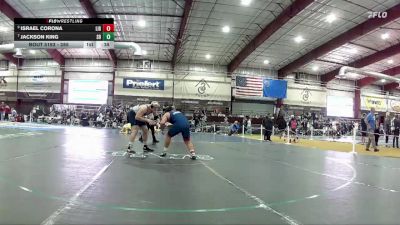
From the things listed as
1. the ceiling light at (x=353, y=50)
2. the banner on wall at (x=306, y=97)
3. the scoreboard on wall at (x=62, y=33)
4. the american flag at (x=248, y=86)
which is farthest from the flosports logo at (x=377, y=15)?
the banner on wall at (x=306, y=97)

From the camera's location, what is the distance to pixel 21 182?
16.1 feet

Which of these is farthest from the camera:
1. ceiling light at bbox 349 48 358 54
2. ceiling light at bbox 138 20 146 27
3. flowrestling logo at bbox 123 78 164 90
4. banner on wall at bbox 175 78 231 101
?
banner on wall at bbox 175 78 231 101

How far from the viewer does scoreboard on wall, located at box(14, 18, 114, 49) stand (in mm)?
14117

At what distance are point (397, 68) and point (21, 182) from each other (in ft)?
139

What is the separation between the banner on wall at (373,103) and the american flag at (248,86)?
17.9m

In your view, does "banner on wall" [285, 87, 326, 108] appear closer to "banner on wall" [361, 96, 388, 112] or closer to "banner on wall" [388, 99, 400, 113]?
"banner on wall" [361, 96, 388, 112]

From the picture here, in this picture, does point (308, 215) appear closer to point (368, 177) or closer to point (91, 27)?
point (368, 177)

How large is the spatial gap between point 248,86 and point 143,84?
37.4 ft

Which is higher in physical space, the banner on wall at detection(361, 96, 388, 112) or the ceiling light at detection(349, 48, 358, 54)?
the ceiling light at detection(349, 48, 358, 54)

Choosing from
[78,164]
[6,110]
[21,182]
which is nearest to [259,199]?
[21,182]

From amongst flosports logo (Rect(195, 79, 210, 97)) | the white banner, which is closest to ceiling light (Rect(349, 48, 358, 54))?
the white banner

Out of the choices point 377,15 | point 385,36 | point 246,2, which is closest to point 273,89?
point 385,36

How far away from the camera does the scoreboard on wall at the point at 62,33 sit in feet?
46.3

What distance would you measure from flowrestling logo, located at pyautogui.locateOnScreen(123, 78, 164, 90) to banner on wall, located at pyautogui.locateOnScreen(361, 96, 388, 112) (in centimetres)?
2772
